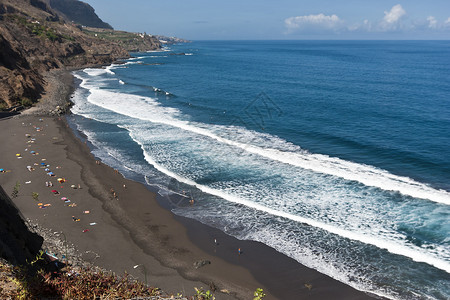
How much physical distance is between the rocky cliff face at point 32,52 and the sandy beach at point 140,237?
2415cm

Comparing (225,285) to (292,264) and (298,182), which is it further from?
(298,182)

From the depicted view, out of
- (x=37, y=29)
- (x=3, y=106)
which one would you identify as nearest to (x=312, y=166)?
(x=3, y=106)

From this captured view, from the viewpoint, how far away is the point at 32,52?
3649 inches

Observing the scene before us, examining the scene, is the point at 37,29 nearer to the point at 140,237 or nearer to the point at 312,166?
the point at 312,166

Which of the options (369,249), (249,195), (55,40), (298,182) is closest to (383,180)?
(298,182)

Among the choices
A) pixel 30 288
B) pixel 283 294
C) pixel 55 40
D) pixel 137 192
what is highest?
pixel 55 40

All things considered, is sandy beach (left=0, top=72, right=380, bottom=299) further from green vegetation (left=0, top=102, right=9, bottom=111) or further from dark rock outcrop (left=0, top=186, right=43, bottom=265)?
green vegetation (left=0, top=102, right=9, bottom=111)

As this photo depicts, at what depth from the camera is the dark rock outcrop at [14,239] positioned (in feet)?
29.5

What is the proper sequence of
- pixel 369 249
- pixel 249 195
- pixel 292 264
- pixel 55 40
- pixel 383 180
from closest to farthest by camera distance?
pixel 292 264
pixel 369 249
pixel 249 195
pixel 383 180
pixel 55 40

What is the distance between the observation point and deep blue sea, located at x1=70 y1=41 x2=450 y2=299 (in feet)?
63.1

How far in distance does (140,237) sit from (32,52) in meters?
94.3

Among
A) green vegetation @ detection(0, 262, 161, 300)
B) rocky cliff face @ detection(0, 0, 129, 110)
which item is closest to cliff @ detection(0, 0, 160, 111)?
rocky cliff face @ detection(0, 0, 129, 110)

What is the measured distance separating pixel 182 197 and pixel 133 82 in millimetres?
61687

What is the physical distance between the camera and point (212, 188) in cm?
2683
